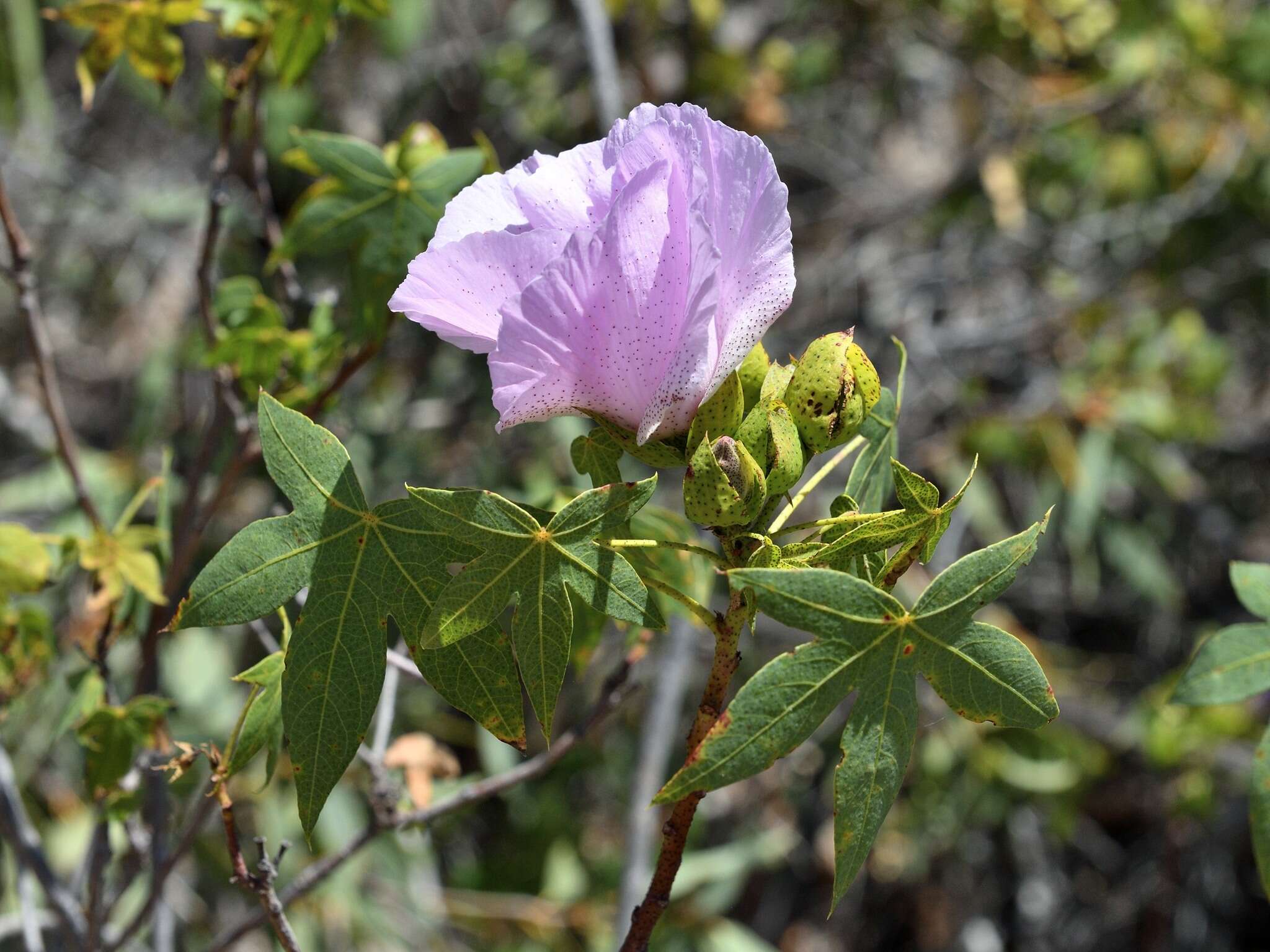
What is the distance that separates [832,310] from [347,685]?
2.89m

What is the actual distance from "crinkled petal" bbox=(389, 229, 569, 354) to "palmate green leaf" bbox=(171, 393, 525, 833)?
5.7 inches

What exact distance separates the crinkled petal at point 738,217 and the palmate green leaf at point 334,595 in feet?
0.97

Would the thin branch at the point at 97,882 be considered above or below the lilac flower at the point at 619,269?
below

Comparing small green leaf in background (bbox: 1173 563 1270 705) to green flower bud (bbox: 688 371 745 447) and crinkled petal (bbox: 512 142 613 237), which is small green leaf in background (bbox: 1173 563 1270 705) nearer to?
green flower bud (bbox: 688 371 745 447)

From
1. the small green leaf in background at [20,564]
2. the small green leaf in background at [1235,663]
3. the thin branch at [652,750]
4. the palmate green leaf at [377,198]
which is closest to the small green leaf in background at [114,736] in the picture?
the small green leaf in background at [20,564]

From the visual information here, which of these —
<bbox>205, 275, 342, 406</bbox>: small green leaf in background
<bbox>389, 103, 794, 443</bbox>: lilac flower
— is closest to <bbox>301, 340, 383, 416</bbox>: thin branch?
<bbox>205, 275, 342, 406</bbox>: small green leaf in background

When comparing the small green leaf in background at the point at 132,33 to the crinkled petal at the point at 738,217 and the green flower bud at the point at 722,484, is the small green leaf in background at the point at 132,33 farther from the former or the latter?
the green flower bud at the point at 722,484

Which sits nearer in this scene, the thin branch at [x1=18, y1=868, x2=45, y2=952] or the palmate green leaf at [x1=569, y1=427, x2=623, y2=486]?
the palmate green leaf at [x1=569, y1=427, x2=623, y2=486]

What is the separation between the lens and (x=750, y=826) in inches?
126

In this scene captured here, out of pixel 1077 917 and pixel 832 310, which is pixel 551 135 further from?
pixel 1077 917

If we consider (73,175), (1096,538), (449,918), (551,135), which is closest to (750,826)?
(449,918)

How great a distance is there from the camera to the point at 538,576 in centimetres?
89

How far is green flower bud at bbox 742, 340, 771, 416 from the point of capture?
3.31 feet

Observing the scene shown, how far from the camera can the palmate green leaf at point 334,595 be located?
2.92ft
